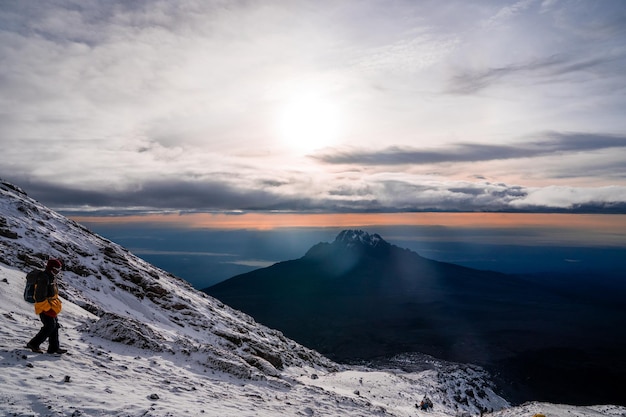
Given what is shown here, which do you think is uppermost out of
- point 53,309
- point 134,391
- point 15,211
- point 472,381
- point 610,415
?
point 15,211

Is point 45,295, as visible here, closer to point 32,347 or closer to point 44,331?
point 44,331

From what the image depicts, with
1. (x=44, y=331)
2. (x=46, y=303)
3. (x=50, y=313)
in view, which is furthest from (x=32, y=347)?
(x=46, y=303)

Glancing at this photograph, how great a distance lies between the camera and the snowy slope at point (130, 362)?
11.4 metres

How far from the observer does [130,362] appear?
16.4 meters

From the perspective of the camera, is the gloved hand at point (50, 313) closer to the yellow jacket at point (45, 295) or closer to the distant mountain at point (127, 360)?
the yellow jacket at point (45, 295)

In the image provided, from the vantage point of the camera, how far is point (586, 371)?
583 feet

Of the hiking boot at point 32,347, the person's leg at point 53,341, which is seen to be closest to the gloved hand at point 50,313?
the person's leg at point 53,341

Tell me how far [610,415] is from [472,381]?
4782cm

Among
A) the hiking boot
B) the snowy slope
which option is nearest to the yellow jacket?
the hiking boot

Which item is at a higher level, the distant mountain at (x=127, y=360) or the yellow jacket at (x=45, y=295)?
the yellow jacket at (x=45, y=295)

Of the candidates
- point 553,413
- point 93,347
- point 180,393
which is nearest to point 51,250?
point 93,347

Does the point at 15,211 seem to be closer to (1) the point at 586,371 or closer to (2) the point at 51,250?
(2) the point at 51,250

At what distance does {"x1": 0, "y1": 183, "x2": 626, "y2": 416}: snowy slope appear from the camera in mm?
11414

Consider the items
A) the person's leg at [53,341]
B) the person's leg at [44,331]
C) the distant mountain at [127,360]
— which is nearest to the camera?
the distant mountain at [127,360]
